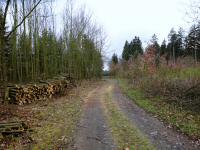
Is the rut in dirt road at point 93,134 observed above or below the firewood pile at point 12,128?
below

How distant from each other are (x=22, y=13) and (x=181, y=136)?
18.5 metres

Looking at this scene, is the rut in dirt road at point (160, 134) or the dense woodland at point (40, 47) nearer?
the rut in dirt road at point (160, 134)

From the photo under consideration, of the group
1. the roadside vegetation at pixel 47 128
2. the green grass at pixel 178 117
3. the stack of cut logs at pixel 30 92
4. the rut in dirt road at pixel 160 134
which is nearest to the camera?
the rut in dirt road at pixel 160 134

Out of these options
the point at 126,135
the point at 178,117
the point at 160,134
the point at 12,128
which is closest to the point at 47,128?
the point at 12,128

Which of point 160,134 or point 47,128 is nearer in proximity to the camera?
point 160,134

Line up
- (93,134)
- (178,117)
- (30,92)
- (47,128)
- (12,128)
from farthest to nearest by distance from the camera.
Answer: (30,92), (178,117), (47,128), (93,134), (12,128)

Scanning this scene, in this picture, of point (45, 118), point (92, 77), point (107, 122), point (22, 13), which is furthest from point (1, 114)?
point (92, 77)

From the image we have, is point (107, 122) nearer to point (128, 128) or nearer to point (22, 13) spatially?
point (128, 128)

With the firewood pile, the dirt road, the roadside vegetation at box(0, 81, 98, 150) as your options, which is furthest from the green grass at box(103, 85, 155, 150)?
the firewood pile

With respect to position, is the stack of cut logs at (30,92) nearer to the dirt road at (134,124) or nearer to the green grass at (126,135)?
the dirt road at (134,124)

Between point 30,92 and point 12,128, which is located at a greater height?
point 30,92

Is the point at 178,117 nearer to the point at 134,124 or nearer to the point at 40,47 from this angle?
the point at 134,124

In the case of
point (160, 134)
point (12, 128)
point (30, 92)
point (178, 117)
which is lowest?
point (160, 134)

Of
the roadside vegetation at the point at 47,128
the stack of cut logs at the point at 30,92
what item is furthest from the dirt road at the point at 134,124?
the stack of cut logs at the point at 30,92
